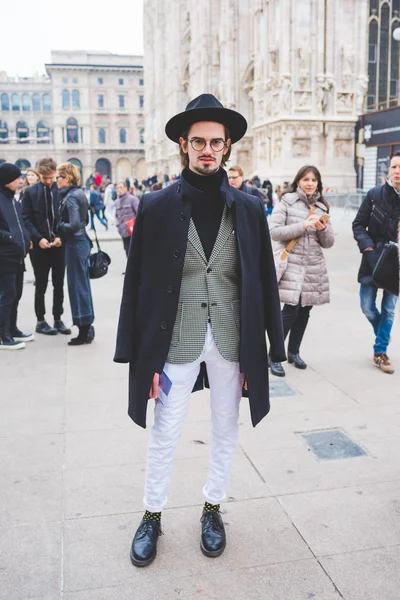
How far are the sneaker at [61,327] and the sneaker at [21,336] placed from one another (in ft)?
1.31

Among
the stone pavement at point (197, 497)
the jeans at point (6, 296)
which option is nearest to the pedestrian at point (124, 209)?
the jeans at point (6, 296)

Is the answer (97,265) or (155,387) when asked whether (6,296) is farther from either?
(155,387)

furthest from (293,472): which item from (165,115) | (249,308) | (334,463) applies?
(165,115)

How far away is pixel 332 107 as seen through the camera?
83.9 ft

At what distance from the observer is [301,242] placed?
6.10m

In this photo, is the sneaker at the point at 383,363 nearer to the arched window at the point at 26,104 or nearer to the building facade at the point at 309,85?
the building facade at the point at 309,85

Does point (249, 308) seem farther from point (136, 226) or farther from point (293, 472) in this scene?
point (293, 472)

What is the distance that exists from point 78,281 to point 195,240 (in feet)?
14.8

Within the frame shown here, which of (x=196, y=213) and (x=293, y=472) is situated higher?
(x=196, y=213)

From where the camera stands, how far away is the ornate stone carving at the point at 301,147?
83.0 feet

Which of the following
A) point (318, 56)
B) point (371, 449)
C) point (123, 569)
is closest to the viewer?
point (123, 569)

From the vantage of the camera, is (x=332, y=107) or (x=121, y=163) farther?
(x=121, y=163)

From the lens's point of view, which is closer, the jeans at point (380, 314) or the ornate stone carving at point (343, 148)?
the jeans at point (380, 314)

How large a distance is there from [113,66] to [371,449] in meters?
95.0
